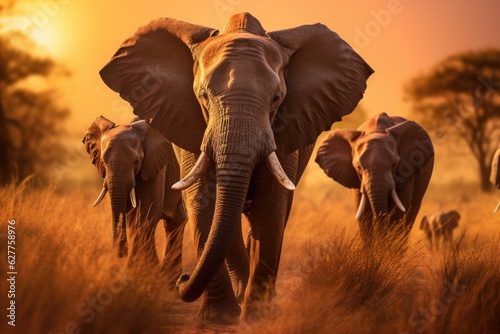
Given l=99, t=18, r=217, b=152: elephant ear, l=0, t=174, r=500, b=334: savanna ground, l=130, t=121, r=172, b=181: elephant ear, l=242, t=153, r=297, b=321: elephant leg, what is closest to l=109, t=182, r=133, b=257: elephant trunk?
l=130, t=121, r=172, b=181: elephant ear

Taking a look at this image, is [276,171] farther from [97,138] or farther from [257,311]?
[97,138]

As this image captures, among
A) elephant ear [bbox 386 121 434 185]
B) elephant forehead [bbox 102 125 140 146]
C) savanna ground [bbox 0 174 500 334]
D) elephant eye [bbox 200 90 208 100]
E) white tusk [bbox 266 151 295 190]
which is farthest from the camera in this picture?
elephant ear [bbox 386 121 434 185]

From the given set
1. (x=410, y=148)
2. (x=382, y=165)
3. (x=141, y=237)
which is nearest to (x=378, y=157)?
(x=382, y=165)

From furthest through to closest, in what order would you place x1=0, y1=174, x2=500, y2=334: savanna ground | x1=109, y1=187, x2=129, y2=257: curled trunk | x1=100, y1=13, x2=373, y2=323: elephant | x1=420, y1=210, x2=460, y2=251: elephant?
x1=420, y1=210, x2=460, y2=251: elephant < x1=109, y1=187, x2=129, y2=257: curled trunk < x1=100, y1=13, x2=373, y2=323: elephant < x1=0, y1=174, x2=500, y2=334: savanna ground

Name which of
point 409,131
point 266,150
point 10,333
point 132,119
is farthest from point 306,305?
point 409,131

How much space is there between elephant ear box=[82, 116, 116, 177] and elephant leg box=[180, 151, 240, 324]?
3.46 metres

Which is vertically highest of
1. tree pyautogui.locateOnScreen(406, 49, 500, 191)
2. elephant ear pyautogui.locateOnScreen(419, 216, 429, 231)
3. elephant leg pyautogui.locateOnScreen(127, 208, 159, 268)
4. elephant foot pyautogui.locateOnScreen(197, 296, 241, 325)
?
tree pyautogui.locateOnScreen(406, 49, 500, 191)

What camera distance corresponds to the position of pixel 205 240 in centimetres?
680

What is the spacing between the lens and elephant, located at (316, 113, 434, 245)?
10852 millimetres

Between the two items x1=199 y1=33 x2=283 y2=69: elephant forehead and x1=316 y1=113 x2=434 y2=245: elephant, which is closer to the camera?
x1=199 y1=33 x2=283 y2=69: elephant forehead

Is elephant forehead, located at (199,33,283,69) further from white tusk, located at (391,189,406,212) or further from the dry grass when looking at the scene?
white tusk, located at (391,189,406,212)

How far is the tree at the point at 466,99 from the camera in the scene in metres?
29.9

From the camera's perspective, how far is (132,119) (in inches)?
417

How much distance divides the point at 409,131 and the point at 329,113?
478 cm
